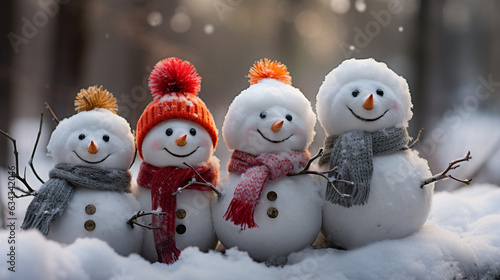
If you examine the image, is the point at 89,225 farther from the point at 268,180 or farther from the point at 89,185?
the point at 268,180

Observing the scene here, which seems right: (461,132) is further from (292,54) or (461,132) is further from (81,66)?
(81,66)

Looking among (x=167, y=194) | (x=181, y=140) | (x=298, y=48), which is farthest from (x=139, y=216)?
(x=298, y=48)

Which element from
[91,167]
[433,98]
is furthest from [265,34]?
[91,167]

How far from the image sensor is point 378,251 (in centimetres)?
82

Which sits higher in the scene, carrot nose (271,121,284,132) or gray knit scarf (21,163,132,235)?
carrot nose (271,121,284,132)

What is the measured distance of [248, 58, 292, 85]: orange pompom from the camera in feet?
3.23

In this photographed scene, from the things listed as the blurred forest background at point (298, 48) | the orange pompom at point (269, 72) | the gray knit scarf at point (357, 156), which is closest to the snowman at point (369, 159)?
the gray knit scarf at point (357, 156)

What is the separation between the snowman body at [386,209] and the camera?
0.86m

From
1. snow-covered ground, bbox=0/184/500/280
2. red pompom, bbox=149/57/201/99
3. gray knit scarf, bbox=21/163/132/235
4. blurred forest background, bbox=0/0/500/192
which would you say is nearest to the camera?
snow-covered ground, bbox=0/184/500/280

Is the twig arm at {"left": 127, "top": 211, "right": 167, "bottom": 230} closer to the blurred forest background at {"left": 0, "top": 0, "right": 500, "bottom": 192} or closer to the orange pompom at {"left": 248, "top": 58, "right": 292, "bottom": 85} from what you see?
the orange pompom at {"left": 248, "top": 58, "right": 292, "bottom": 85}

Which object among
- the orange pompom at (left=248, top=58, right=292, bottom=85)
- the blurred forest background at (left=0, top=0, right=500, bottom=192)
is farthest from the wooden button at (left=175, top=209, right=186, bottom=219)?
the blurred forest background at (left=0, top=0, right=500, bottom=192)

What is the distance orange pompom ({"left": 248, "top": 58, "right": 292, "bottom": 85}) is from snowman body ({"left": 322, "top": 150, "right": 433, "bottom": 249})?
28 centimetres

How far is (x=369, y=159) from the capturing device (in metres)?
0.86

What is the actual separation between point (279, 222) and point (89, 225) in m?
0.39
